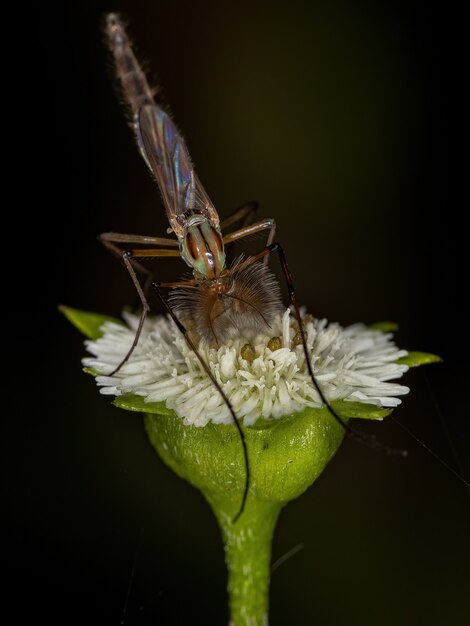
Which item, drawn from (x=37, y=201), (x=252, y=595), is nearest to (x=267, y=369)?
(x=252, y=595)

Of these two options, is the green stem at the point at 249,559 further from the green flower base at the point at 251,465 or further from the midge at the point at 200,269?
the midge at the point at 200,269

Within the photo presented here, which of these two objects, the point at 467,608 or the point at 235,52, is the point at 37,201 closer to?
the point at 235,52

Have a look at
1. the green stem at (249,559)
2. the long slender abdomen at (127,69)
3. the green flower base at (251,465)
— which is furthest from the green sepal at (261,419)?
the long slender abdomen at (127,69)

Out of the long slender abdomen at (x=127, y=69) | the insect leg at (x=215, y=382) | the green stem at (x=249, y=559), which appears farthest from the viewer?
the long slender abdomen at (x=127, y=69)

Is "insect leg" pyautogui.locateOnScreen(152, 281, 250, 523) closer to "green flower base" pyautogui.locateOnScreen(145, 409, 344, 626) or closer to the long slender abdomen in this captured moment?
"green flower base" pyautogui.locateOnScreen(145, 409, 344, 626)

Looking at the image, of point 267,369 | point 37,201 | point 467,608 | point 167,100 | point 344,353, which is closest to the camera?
point 267,369

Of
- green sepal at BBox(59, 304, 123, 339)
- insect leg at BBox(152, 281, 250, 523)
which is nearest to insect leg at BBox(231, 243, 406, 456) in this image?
insect leg at BBox(152, 281, 250, 523)
